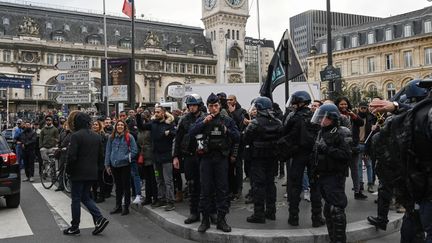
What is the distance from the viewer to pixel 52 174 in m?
12.1

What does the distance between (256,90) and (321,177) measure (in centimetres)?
1788

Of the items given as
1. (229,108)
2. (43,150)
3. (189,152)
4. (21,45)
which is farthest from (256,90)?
(21,45)

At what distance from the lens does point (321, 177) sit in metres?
5.73

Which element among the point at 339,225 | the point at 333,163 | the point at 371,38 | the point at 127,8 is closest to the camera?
the point at 339,225

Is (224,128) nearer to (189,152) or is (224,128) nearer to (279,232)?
(189,152)

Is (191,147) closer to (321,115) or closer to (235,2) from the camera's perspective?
(321,115)

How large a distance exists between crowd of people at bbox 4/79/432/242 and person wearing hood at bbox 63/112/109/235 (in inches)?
0.6

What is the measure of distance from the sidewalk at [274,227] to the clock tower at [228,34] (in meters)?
74.4

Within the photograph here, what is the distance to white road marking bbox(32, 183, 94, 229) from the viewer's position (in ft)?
25.4

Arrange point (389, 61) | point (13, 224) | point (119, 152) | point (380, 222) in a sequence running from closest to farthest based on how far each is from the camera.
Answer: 1. point (380, 222)
2. point (13, 224)
3. point (119, 152)
4. point (389, 61)

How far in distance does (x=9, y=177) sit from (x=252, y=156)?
16.4 ft

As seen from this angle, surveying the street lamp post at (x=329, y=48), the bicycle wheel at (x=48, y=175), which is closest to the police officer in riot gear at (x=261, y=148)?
the street lamp post at (x=329, y=48)

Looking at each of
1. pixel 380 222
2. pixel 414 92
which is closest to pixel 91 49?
pixel 380 222

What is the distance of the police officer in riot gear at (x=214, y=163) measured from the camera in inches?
253
